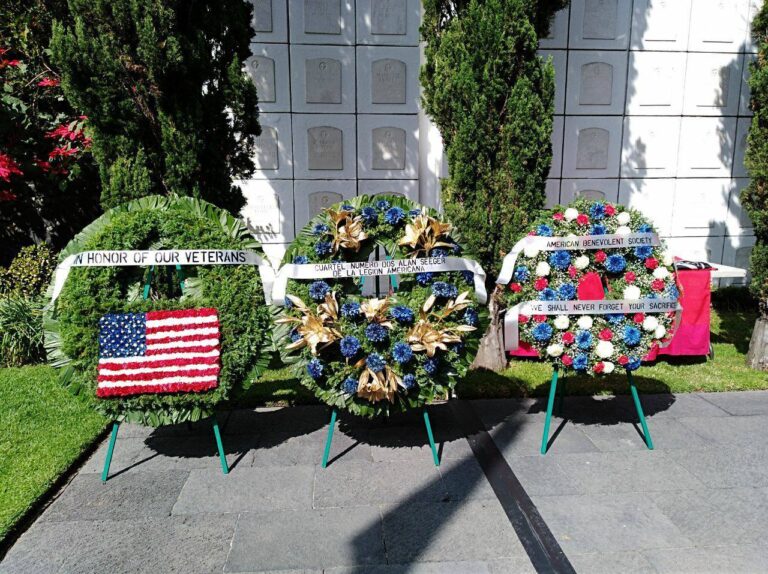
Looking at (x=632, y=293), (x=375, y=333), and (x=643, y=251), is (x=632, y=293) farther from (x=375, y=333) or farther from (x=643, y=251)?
(x=375, y=333)

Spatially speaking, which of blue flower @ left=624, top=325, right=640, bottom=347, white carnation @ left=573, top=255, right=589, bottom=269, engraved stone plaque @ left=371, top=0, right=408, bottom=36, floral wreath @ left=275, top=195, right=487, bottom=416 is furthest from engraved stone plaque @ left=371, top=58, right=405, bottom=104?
blue flower @ left=624, top=325, right=640, bottom=347

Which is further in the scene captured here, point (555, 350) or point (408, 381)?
point (555, 350)

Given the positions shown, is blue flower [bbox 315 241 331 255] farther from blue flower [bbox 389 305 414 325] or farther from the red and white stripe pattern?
the red and white stripe pattern

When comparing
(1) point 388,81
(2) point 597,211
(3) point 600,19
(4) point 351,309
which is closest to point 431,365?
(4) point 351,309

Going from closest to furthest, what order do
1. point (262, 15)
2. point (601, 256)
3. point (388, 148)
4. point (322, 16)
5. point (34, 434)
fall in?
point (601, 256) < point (34, 434) < point (262, 15) < point (322, 16) < point (388, 148)

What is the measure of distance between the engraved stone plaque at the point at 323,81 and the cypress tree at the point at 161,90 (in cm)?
173

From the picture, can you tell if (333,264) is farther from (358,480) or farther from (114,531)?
(114,531)

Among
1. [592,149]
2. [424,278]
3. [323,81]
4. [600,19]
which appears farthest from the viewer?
[592,149]

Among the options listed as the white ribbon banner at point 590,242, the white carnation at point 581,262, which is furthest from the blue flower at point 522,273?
the white carnation at point 581,262

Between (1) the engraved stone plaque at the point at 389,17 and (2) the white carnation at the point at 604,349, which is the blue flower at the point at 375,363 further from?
(1) the engraved stone plaque at the point at 389,17

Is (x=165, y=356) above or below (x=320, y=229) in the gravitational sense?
below

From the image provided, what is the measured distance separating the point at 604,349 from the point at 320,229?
7.33 feet

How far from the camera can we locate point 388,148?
24.7ft

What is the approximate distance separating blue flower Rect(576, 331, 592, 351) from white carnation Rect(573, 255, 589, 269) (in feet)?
1.60
